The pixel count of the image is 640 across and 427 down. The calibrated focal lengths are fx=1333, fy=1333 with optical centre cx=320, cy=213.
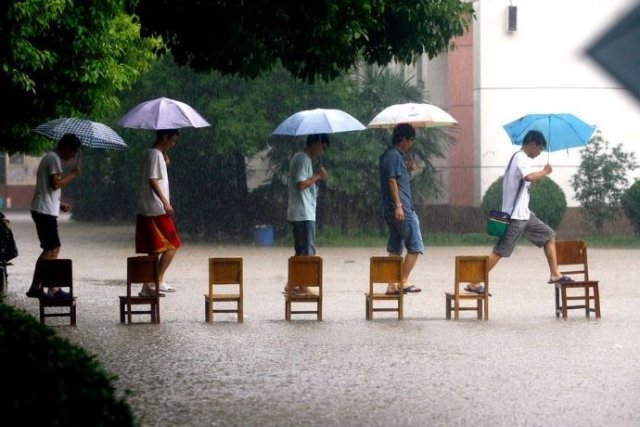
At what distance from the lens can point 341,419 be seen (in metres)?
7.47

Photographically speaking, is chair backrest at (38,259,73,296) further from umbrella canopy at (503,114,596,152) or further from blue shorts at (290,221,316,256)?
umbrella canopy at (503,114,596,152)

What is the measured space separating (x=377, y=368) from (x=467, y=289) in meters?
3.73

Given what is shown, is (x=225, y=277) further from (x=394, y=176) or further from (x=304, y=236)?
(x=394, y=176)

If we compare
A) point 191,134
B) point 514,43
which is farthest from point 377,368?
point 514,43

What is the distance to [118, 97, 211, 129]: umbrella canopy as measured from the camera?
14.6 meters

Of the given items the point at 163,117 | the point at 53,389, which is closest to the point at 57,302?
the point at 163,117

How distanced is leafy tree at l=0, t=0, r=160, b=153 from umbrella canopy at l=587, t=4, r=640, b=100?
30.9 ft

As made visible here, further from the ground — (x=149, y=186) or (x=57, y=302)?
(x=149, y=186)

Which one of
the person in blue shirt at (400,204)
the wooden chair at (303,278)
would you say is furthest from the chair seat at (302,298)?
the person in blue shirt at (400,204)

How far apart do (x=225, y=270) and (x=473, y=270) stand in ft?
7.71

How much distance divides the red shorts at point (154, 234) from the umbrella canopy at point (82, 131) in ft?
4.63

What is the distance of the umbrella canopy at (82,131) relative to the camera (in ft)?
48.6

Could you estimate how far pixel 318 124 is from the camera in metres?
14.8

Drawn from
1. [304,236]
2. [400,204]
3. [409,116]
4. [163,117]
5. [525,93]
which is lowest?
[304,236]
